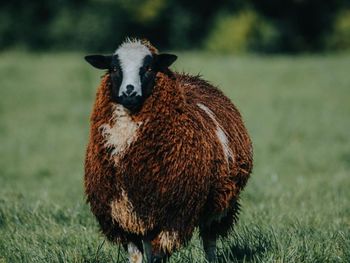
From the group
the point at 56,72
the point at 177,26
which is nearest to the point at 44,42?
the point at 177,26

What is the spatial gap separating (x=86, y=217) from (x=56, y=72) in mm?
19139

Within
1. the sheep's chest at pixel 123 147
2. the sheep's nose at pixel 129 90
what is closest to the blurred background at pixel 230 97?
the sheep's chest at pixel 123 147

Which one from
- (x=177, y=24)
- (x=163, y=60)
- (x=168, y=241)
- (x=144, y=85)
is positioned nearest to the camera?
(x=168, y=241)

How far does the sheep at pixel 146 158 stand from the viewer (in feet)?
16.9

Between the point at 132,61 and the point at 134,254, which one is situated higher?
the point at 132,61

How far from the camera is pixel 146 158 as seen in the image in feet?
17.0

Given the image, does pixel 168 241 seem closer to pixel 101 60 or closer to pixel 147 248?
pixel 147 248

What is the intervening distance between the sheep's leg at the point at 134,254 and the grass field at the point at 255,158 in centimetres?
27

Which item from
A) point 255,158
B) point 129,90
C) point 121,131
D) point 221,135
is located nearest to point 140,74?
point 129,90

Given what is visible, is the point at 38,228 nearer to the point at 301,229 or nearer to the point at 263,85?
the point at 301,229

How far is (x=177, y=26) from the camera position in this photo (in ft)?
→ 156

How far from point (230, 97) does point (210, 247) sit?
15.9 meters

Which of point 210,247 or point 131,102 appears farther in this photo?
point 210,247

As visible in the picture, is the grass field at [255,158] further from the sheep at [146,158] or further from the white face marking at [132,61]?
the white face marking at [132,61]
